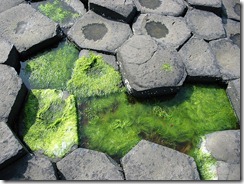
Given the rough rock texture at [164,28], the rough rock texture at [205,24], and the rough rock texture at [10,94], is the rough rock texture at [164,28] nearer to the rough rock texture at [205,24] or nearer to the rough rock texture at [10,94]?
the rough rock texture at [205,24]

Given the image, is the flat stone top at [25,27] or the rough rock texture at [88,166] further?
the flat stone top at [25,27]

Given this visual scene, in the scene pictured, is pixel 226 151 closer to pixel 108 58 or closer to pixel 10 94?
pixel 108 58

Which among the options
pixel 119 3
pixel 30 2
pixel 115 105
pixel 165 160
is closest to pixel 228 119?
pixel 165 160

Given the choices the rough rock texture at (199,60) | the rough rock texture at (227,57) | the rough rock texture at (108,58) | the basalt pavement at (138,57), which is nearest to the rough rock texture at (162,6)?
the basalt pavement at (138,57)

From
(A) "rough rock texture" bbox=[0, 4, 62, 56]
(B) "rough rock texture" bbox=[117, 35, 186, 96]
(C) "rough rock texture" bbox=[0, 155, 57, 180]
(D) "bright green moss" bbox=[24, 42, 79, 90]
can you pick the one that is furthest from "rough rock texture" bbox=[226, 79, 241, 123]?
(A) "rough rock texture" bbox=[0, 4, 62, 56]

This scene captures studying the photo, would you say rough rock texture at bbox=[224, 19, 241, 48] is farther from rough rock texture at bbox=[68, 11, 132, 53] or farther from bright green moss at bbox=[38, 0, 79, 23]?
bright green moss at bbox=[38, 0, 79, 23]

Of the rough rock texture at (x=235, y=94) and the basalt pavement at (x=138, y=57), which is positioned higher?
the basalt pavement at (x=138, y=57)

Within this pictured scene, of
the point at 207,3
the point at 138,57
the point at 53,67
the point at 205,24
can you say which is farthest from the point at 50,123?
the point at 207,3
